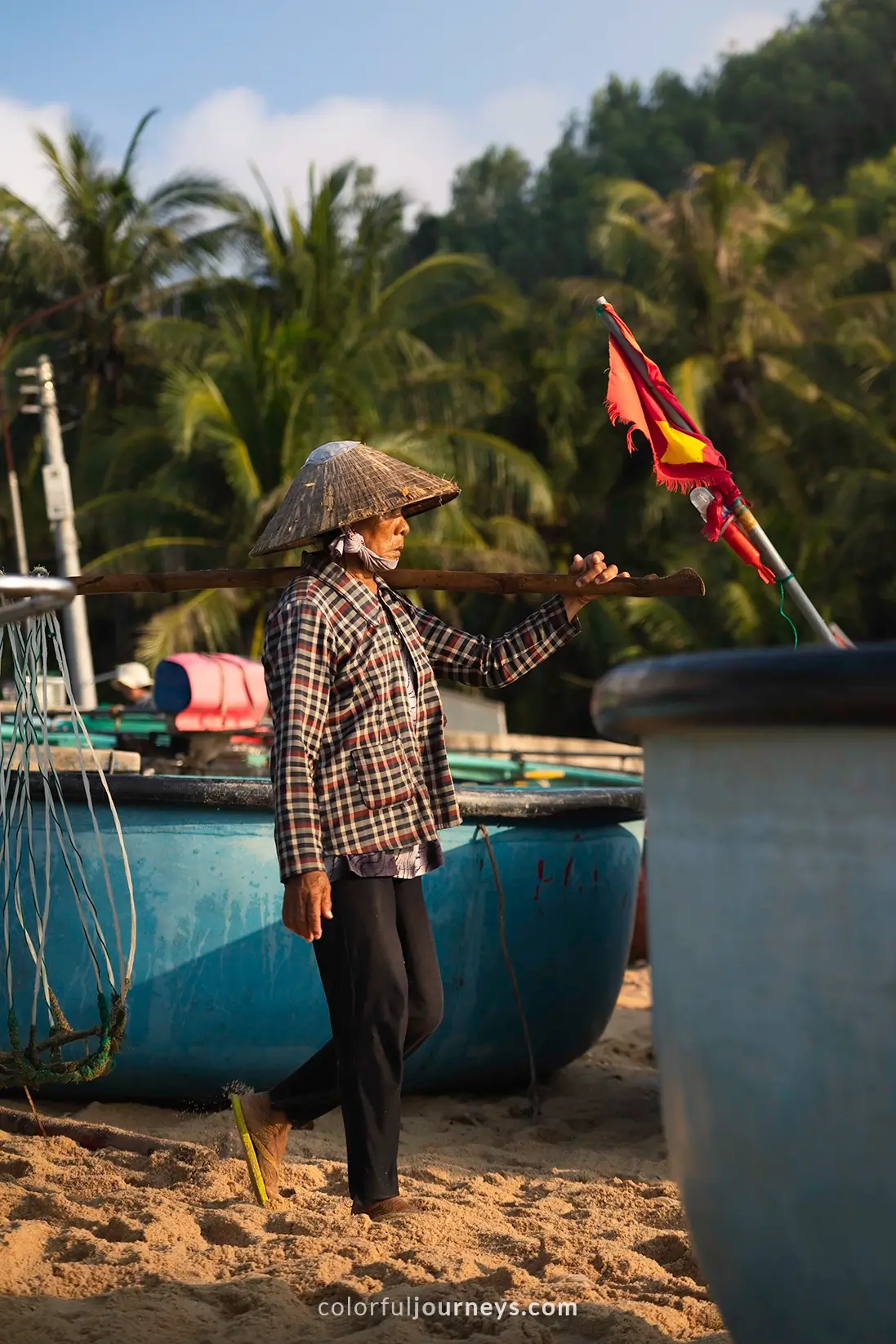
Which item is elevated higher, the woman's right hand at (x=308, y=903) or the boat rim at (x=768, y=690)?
the boat rim at (x=768, y=690)

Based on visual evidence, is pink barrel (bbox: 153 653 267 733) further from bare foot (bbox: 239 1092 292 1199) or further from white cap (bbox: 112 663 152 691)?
white cap (bbox: 112 663 152 691)

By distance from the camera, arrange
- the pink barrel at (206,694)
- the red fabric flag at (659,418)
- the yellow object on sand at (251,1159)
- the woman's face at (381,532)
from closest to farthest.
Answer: the yellow object on sand at (251,1159)
the woman's face at (381,532)
the red fabric flag at (659,418)
the pink barrel at (206,694)

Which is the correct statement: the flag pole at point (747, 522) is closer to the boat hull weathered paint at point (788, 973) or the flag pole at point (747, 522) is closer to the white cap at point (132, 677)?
the boat hull weathered paint at point (788, 973)

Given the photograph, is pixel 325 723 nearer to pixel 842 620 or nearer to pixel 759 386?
pixel 842 620

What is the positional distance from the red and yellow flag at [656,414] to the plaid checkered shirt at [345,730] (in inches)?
36.4

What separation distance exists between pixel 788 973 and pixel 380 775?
5.31 feet

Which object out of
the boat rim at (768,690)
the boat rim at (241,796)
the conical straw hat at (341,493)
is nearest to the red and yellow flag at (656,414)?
the conical straw hat at (341,493)

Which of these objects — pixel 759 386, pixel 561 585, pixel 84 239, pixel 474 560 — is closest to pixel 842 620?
pixel 759 386

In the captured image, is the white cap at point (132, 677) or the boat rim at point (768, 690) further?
the white cap at point (132, 677)

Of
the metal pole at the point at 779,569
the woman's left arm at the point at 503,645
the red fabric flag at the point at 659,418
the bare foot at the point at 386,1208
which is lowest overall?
the bare foot at the point at 386,1208

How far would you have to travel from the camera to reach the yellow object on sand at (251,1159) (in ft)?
10.2

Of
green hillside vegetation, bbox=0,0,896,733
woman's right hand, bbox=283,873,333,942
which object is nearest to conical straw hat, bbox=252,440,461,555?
woman's right hand, bbox=283,873,333,942

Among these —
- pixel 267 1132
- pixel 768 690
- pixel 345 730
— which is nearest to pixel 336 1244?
pixel 267 1132

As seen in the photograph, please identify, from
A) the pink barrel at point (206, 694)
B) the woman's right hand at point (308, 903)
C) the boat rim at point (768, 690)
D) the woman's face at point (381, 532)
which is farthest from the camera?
the pink barrel at point (206, 694)
